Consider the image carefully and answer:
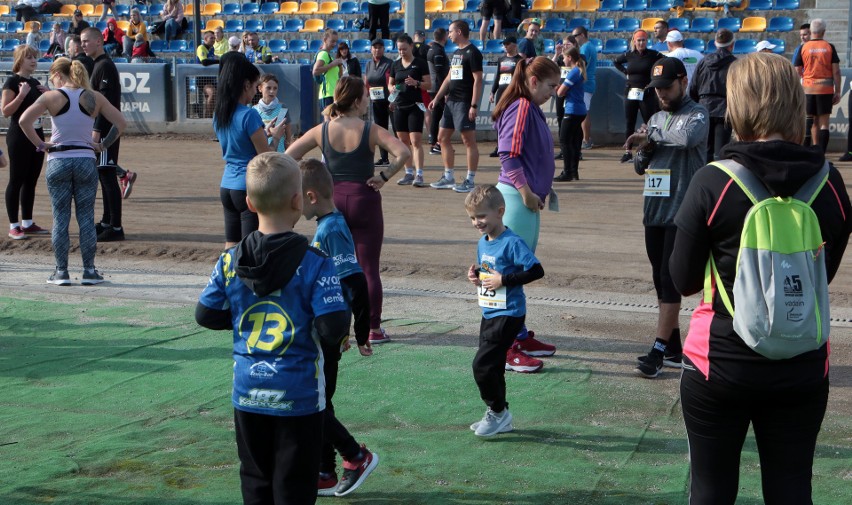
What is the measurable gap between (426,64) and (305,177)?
907 cm

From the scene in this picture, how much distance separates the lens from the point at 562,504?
14.0ft

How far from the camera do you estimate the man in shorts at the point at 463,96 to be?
13086 mm

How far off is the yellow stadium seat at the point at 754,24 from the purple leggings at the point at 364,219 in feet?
59.3

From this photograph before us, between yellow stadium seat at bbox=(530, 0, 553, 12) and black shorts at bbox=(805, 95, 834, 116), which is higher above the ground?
yellow stadium seat at bbox=(530, 0, 553, 12)

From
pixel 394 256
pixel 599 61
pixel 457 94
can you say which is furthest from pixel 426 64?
pixel 599 61

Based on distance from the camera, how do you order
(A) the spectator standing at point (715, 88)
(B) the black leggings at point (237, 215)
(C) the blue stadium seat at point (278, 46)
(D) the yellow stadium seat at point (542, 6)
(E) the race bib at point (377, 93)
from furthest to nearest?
(C) the blue stadium seat at point (278, 46) → (D) the yellow stadium seat at point (542, 6) → (E) the race bib at point (377, 93) → (A) the spectator standing at point (715, 88) → (B) the black leggings at point (237, 215)

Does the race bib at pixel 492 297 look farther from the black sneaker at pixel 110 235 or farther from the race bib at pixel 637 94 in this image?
the race bib at pixel 637 94

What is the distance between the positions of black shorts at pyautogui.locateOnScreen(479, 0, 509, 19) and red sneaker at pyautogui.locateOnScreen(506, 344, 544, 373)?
18.5 metres

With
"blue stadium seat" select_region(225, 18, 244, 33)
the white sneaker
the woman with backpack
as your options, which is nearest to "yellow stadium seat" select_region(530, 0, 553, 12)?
"blue stadium seat" select_region(225, 18, 244, 33)

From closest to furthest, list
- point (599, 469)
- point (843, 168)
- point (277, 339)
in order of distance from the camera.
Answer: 1. point (277, 339)
2. point (599, 469)
3. point (843, 168)

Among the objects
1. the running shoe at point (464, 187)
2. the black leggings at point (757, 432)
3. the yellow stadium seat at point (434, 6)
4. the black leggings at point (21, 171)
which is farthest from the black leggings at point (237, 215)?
the yellow stadium seat at point (434, 6)

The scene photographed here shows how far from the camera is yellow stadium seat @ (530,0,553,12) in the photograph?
25.3m

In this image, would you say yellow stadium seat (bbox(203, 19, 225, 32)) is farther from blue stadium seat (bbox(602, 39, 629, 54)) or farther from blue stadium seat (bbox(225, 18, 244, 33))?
blue stadium seat (bbox(602, 39, 629, 54))

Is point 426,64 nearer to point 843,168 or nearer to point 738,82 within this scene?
point 843,168
